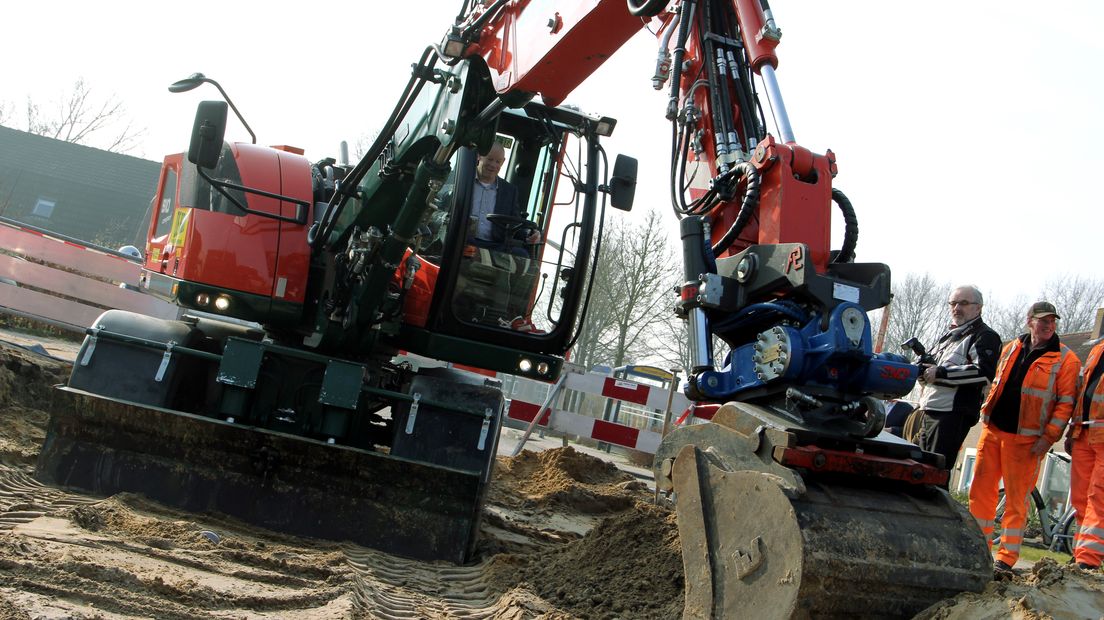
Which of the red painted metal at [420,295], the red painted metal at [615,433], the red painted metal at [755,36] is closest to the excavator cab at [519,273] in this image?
the red painted metal at [420,295]

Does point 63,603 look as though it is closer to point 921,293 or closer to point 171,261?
point 171,261

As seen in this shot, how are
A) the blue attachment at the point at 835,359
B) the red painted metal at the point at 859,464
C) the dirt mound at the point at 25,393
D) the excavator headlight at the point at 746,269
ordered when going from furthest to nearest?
the dirt mound at the point at 25,393 < the excavator headlight at the point at 746,269 < the blue attachment at the point at 835,359 < the red painted metal at the point at 859,464

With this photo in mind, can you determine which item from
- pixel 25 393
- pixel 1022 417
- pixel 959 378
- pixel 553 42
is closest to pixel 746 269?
pixel 553 42

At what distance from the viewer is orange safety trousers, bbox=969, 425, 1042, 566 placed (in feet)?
20.5

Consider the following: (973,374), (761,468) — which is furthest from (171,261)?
(973,374)

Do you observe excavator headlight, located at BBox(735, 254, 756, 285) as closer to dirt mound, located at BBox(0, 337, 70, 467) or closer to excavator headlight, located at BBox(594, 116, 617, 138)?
excavator headlight, located at BBox(594, 116, 617, 138)

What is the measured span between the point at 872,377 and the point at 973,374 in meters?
3.13

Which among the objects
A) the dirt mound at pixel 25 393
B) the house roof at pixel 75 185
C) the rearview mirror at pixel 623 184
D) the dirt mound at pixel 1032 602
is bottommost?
the dirt mound at pixel 25 393

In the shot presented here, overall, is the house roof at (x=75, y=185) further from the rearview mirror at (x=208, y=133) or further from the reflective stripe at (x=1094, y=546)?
the reflective stripe at (x=1094, y=546)

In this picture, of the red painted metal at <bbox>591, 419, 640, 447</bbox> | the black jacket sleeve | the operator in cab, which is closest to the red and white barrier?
the red painted metal at <bbox>591, 419, 640, 447</bbox>

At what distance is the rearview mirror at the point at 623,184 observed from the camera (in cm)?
624

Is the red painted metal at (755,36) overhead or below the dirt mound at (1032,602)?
overhead

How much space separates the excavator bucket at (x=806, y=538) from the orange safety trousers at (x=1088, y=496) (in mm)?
2678

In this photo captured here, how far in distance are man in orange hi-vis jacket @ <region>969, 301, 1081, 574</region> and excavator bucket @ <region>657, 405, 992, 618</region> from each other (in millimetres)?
3265
